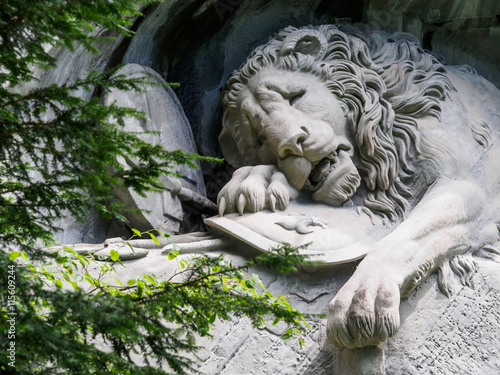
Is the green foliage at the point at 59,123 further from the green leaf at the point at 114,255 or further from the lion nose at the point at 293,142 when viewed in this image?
the lion nose at the point at 293,142

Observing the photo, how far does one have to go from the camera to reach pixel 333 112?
12.6 ft

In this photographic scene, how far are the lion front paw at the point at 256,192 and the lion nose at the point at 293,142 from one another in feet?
0.38

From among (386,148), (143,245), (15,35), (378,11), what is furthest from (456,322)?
(15,35)

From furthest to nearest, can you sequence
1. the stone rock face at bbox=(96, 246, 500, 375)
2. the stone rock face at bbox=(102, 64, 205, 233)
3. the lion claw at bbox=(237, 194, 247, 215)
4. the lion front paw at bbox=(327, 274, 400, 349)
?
the stone rock face at bbox=(102, 64, 205, 233)
the lion claw at bbox=(237, 194, 247, 215)
the stone rock face at bbox=(96, 246, 500, 375)
the lion front paw at bbox=(327, 274, 400, 349)

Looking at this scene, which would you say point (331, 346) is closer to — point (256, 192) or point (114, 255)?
point (256, 192)

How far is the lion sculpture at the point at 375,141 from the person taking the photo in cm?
359

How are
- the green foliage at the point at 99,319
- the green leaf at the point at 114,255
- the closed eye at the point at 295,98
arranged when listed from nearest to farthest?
the green foliage at the point at 99,319 → the green leaf at the point at 114,255 → the closed eye at the point at 295,98

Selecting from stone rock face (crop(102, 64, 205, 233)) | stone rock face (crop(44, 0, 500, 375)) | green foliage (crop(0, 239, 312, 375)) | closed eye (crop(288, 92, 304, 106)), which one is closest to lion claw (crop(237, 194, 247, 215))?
stone rock face (crop(44, 0, 500, 375))

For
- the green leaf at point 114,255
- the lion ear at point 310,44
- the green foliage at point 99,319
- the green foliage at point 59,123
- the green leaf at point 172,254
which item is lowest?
the green leaf at point 172,254

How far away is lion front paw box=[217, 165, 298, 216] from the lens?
359 cm

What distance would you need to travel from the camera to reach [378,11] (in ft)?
14.7

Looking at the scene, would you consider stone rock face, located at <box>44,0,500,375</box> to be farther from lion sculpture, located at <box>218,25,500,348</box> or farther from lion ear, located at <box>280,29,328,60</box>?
lion ear, located at <box>280,29,328,60</box>

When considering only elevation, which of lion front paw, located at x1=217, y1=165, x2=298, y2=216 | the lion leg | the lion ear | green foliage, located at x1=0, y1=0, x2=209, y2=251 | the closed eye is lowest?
the lion leg

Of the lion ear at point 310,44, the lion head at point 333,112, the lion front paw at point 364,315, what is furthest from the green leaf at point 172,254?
the lion ear at point 310,44
